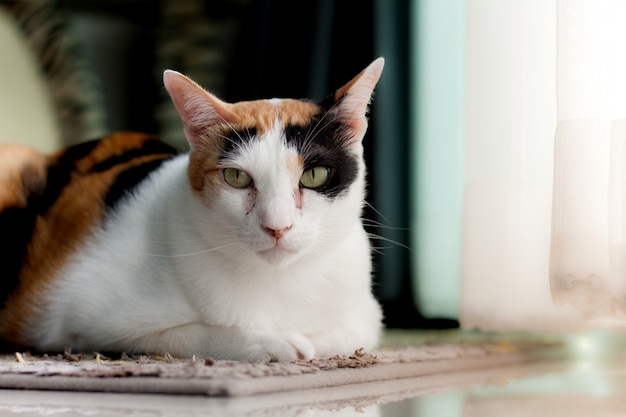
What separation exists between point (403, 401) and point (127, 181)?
78 centimetres

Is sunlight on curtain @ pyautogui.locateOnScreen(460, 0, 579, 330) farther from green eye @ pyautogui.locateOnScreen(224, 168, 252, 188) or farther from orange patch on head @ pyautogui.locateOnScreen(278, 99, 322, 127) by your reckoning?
green eye @ pyautogui.locateOnScreen(224, 168, 252, 188)

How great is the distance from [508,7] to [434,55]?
0.50 m

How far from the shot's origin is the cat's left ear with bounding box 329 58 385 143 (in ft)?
4.42

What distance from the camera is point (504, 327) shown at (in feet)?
5.89

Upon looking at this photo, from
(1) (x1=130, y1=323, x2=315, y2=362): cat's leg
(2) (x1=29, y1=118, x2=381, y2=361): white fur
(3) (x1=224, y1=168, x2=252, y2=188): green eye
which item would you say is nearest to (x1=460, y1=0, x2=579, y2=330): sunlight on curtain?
(2) (x1=29, y1=118, x2=381, y2=361): white fur

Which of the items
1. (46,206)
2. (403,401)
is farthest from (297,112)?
(46,206)

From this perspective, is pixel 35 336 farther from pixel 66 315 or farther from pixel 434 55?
pixel 434 55

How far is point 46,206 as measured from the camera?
5.47ft

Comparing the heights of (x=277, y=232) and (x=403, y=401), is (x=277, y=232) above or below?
above

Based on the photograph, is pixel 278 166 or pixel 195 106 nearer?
pixel 278 166

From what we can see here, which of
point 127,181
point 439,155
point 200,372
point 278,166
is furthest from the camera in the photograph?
point 439,155

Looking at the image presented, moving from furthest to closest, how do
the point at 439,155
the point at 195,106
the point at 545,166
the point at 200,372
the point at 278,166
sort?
the point at 439,155, the point at 545,166, the point at 195,106, the point at 278,166, the point at 200,372

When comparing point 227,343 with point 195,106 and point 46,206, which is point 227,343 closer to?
point 195,106

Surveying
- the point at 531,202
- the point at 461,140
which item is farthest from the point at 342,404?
the point at 461,140
